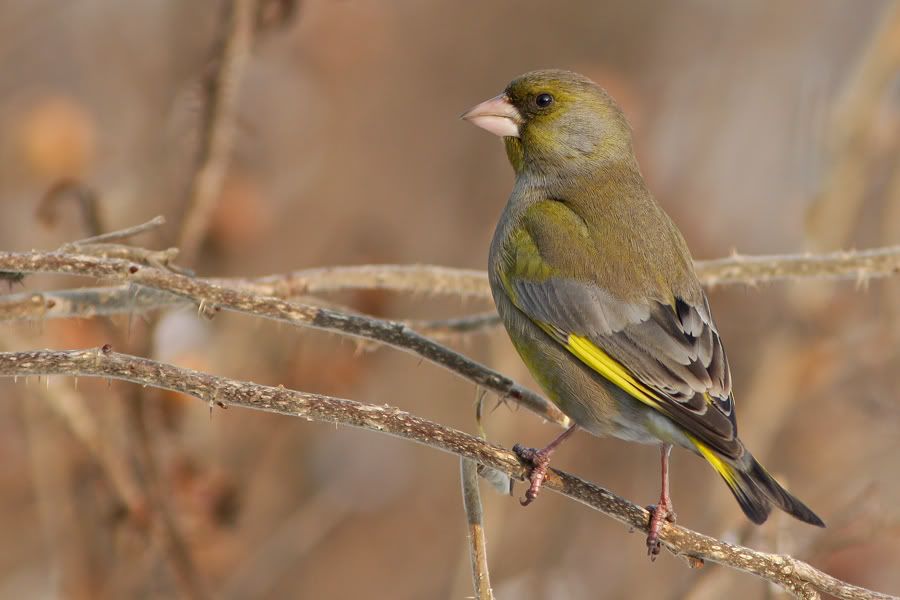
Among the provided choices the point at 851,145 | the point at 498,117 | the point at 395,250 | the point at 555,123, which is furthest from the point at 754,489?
the point at 395,250

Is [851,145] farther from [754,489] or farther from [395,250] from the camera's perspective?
[754,489]

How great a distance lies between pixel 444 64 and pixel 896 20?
3.47m

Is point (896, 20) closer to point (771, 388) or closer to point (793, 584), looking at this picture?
point (771, 388)

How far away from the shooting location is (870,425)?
18.7ft

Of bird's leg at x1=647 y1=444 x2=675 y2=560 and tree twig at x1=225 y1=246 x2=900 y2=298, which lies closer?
bird's leg at x1=647 y1=444 x2=675 y2=560

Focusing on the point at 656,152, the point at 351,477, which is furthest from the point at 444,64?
the point at 351,477

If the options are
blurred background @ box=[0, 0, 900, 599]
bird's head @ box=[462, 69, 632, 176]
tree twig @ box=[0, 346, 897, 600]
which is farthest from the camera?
blurred background @ box=[0, 0, 900, 599]

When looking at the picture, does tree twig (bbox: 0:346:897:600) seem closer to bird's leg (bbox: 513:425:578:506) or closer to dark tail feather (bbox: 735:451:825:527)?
bird's leg (bbox: 513:425:578:506)

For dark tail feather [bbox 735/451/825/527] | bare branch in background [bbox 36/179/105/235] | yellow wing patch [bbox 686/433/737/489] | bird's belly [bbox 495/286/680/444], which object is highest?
bare branch in background [bbox 36/179/105/235]

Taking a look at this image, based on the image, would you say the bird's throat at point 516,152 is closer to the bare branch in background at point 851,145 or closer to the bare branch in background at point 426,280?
the bare branch in background at point 426,280

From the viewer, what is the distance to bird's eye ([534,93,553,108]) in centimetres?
422

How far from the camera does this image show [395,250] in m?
6.13

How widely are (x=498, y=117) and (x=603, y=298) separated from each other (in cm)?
103

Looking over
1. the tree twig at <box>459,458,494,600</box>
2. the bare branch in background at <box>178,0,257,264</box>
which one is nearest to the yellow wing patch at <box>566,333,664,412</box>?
the tree twig at <box>459,458,494,600</box>
